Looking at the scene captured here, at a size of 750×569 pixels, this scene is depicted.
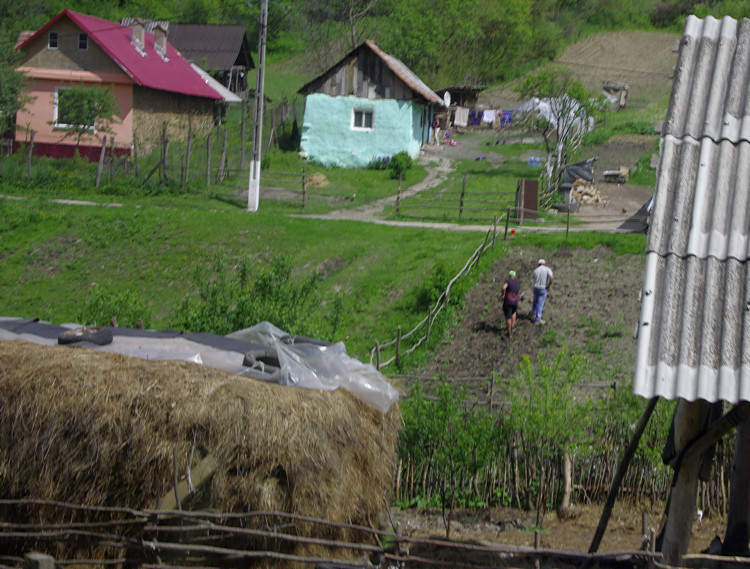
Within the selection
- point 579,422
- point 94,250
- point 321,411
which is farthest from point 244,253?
point 321,411

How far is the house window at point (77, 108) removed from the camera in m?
27.5

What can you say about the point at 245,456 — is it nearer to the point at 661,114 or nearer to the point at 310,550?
the point at 310,550

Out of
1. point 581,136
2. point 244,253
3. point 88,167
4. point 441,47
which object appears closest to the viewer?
point 244,253

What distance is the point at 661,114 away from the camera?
3831 centimetres

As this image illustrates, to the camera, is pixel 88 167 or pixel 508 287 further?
pixel 88 167

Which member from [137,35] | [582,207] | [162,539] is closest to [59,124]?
[137,35]

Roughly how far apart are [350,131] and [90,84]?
981cm

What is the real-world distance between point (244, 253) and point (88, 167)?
994 centimetres

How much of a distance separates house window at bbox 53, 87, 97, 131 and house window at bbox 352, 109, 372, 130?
9.40m

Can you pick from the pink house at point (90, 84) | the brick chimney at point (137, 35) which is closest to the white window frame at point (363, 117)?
the pink house at point (90, 84)

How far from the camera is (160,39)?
35.4 m

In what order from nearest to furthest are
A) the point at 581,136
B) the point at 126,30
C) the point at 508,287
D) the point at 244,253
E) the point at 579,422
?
the point at 579,422 < the point at 508,287 < the point at 244,253 < the point at 581,136 < the point at 126,30

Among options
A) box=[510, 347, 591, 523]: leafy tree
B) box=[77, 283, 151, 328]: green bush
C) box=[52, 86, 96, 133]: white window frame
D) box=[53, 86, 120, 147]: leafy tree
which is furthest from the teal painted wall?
box=[510, 347, 591, 523]: leafy tree

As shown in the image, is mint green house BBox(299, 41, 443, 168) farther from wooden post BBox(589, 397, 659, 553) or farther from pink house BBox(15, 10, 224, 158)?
wooden post BBox(589, 397, 659, 553)
